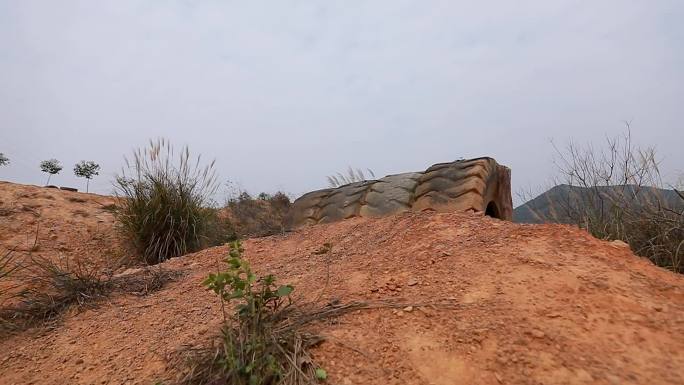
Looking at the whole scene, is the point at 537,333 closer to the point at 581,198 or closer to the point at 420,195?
the point at 420,195

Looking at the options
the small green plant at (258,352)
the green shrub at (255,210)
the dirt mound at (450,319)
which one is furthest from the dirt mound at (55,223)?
the small green plant at (258,352)

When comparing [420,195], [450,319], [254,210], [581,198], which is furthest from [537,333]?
[254,210]

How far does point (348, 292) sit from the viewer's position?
221 cm

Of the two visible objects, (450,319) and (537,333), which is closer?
(537,333)

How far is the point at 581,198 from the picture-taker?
14.7 feet

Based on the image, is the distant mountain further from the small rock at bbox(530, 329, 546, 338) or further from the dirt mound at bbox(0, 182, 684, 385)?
the small rock at bbox(530, 329, 546, 338)

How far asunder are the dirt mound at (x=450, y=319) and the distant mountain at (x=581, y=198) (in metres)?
1.68

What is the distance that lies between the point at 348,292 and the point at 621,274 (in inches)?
49.7

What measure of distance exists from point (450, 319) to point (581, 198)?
339cm

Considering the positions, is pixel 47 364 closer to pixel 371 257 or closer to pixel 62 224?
pixel 371 257

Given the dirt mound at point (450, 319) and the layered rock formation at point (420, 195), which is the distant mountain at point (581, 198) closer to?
the layered rock formation at point (420, 195)


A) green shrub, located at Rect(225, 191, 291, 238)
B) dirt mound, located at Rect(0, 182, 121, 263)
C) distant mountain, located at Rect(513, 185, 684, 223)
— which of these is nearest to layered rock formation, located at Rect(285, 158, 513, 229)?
distant mountain, located at Rect(513, 185, 684, 223)

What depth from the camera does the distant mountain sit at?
3.68 metres

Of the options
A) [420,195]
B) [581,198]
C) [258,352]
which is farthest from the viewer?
[581,198]
